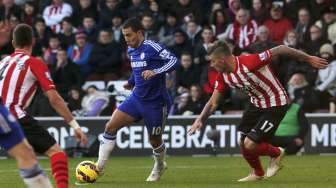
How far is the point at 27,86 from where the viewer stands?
11.0m

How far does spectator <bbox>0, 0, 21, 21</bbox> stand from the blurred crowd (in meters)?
0.02

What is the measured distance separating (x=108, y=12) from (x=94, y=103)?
11.4 ft

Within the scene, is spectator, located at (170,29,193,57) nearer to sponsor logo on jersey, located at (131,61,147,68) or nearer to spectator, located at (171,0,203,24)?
spectator, located at (171,0,203,24)

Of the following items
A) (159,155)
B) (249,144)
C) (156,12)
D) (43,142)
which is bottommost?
(159,155)

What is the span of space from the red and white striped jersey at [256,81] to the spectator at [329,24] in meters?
8.66

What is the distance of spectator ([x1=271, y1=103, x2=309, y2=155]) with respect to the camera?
63.3 feet

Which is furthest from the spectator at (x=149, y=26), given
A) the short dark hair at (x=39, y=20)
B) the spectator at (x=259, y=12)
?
the short dark hair at (x=39, y=20)

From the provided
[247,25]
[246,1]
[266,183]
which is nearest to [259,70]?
[266,183]

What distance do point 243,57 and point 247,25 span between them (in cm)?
925

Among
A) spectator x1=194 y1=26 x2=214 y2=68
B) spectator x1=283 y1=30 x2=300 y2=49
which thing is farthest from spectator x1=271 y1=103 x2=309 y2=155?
spectator x1=194 y1=26 x2=214 y2=68

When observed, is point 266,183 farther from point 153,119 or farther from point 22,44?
point 22,44

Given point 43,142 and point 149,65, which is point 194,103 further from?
point 43,142

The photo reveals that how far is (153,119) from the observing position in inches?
545

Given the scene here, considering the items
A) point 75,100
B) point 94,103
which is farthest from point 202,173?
point 75,100
